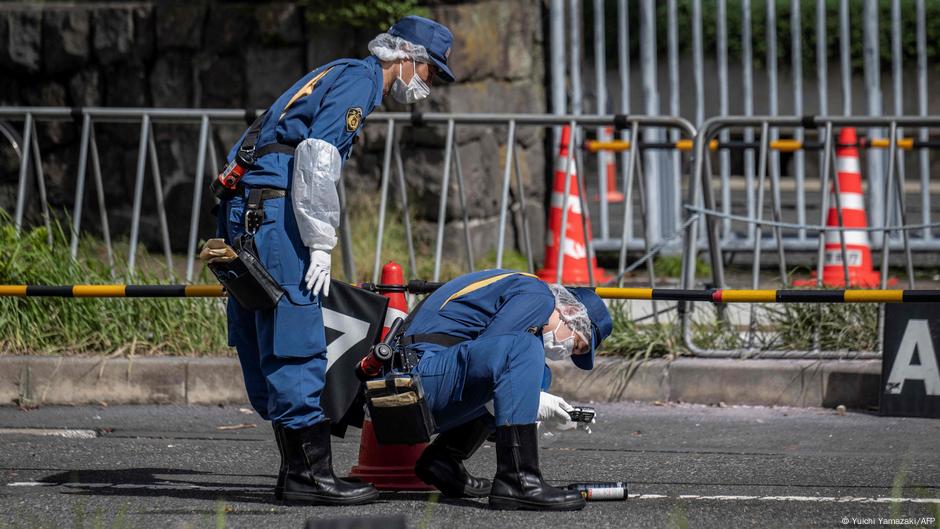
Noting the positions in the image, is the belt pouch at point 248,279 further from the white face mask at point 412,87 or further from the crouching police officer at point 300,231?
the white face mask at point 412,87

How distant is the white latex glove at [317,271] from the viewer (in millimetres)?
4668

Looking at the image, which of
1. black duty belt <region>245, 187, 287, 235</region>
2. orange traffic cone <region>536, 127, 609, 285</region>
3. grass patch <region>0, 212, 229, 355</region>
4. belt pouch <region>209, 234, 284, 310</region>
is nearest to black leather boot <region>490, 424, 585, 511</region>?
belt pouch <region>209, 234, 284, 310</region>

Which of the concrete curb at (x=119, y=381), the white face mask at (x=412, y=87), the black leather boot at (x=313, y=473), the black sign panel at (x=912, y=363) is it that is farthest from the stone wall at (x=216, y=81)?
the black leather boot at (x=313, y=473)

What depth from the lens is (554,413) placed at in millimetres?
4824

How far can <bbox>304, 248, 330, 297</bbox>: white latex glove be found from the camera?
15.3ft

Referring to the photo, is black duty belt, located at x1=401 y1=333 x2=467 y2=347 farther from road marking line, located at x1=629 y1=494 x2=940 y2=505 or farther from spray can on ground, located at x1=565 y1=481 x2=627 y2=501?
road marking line, located at x1=629 y1=494 x2=940 y2=505

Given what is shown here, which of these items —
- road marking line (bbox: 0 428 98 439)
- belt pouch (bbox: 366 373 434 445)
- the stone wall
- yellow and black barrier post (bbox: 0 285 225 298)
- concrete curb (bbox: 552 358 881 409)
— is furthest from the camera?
the stone wall

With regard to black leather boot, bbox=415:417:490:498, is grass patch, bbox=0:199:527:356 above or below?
above

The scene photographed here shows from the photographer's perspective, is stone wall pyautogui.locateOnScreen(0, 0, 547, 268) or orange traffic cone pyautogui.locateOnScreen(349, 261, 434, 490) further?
stone wall pyautogui.locateOnScreen(0, 0, 547, 268)

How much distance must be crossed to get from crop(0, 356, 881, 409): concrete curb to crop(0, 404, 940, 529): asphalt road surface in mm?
91

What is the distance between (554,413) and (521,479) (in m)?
0.26

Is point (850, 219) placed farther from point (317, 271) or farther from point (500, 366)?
point (317, 271)

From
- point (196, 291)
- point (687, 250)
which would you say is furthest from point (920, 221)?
point (196, 291)

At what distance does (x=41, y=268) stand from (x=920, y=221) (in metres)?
6.81
